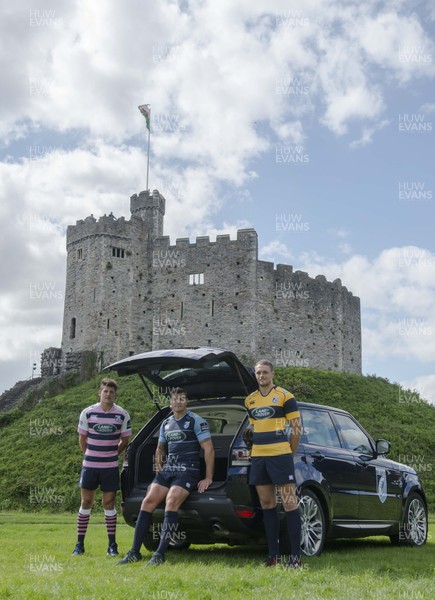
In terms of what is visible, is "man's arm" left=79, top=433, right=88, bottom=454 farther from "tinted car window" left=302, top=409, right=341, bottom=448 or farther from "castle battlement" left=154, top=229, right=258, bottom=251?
"castle battlement" left=154, top=229, right=258, bottom=251

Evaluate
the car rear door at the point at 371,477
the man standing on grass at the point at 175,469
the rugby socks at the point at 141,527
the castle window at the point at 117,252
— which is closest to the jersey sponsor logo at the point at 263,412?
the man standing on grass at the point at 175,469

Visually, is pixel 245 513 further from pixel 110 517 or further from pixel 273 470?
pixel 110 517

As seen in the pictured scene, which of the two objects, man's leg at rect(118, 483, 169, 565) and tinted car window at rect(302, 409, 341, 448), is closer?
man's leg at rect(118, 483, 169, 565)

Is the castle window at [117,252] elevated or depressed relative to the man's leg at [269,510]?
elevated

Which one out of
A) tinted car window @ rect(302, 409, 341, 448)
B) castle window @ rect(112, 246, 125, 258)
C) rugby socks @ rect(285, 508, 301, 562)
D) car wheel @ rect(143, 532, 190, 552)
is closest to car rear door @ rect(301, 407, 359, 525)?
tinted car window @ rect(302, 409, 341, 448)

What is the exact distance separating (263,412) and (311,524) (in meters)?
1.48

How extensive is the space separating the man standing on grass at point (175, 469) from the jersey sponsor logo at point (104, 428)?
730 mm

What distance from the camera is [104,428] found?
330 inches

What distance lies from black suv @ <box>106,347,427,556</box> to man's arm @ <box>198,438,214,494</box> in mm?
99

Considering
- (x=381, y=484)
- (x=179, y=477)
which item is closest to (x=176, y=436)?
(x=179, y=477)

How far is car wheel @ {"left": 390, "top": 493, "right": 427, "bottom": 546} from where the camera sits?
948 centimetres

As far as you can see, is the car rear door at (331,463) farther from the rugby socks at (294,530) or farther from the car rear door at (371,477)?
the rugby socks at (294,530)

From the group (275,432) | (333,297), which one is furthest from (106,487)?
(333,297)

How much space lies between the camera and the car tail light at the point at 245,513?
7.21 meters
